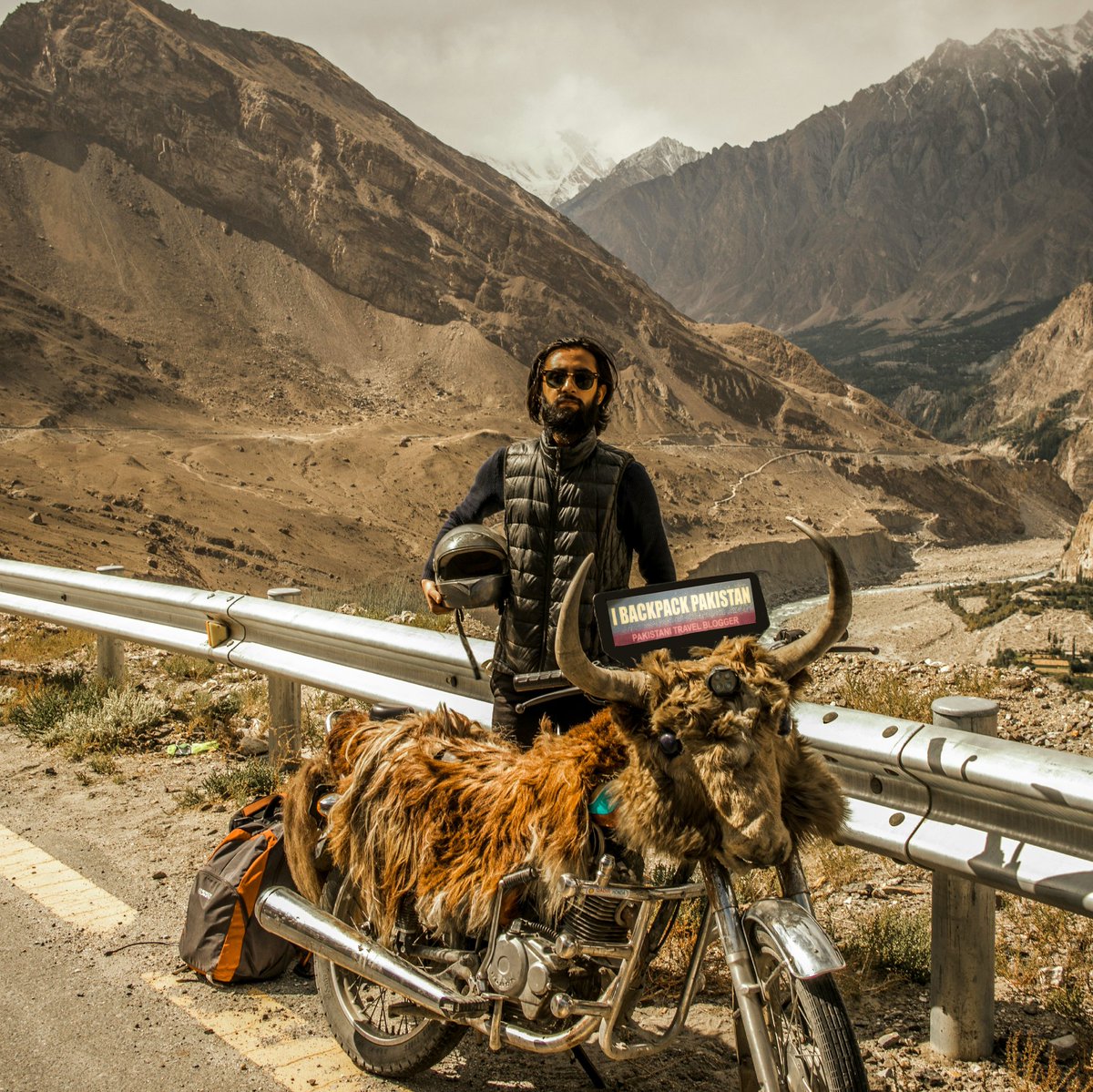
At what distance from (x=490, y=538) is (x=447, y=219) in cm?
6001

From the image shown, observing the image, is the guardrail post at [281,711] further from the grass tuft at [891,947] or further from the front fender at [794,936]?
the front fender at [794,936]

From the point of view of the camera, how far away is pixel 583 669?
7.69 ft

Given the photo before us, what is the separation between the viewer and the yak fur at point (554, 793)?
2402 mm

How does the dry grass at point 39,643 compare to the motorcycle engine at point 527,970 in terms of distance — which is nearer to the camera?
the motorcycle engine at point 527,970

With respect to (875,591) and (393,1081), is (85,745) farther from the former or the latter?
(875,591)

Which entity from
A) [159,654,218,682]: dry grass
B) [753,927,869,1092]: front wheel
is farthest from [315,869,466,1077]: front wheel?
[159,654,218,682]: dry grass

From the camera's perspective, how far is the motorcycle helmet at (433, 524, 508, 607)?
338 centimetres

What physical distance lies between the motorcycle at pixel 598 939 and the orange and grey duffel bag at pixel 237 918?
338mm

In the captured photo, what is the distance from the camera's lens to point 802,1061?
2.38m

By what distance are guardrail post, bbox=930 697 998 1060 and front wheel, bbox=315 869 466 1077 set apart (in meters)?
1.35

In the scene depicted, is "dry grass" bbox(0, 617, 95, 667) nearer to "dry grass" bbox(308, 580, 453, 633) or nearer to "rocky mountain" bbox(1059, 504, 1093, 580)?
"dry grass" bbox(308, 580, 453, 633)

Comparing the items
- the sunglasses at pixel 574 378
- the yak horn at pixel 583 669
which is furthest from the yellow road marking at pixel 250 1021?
the sunglasses at pixel 574 378

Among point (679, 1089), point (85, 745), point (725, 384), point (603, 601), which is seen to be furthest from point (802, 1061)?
point (725, 384)

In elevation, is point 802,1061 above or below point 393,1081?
above
